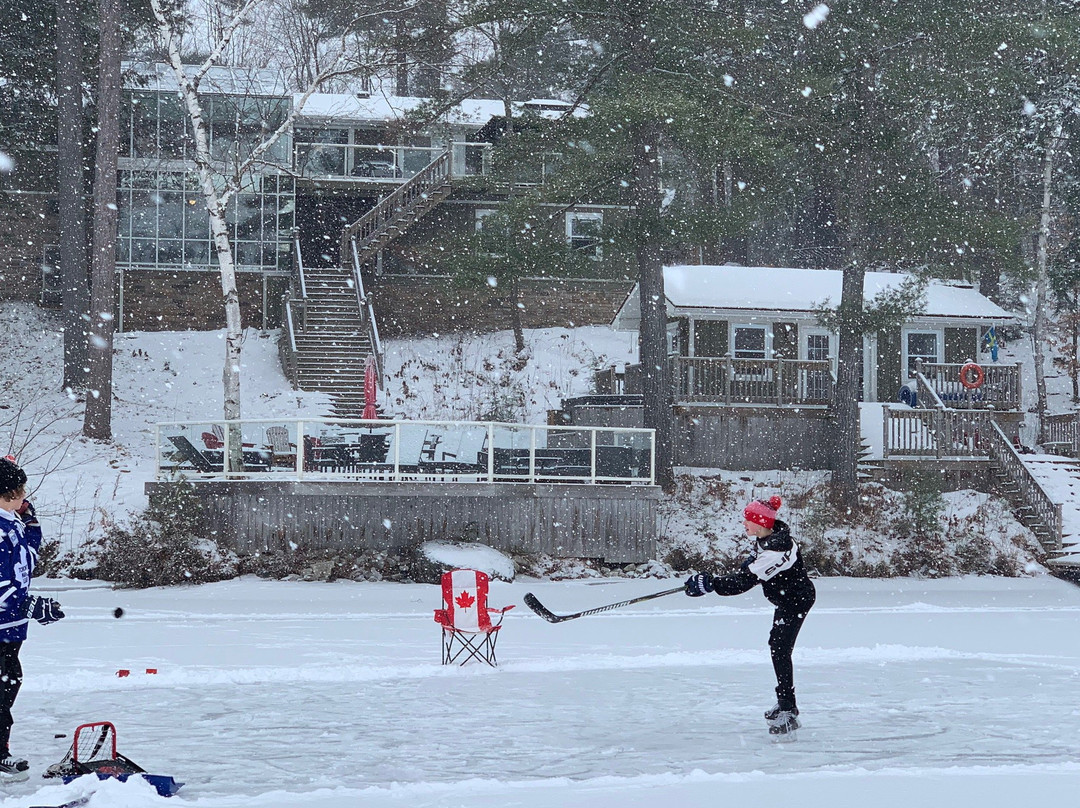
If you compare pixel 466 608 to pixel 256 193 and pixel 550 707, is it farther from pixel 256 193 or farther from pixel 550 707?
pixel 256 193

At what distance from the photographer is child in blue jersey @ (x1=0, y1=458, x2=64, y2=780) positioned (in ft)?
22.7

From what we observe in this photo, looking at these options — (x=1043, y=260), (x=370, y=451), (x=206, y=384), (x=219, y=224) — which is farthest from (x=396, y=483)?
(x=1043, y=260)

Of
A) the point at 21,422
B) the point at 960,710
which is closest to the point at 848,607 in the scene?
the point at 960,710

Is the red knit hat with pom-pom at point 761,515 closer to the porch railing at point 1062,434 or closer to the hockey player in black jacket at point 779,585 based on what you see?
the hockey player in black jacket at point 779,585

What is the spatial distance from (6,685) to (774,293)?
82.3 ft

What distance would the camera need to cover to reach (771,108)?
23.5 metres

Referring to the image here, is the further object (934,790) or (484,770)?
(484,770)

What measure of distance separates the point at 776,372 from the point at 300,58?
25.0 meters

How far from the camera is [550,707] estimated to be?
30.3 feet

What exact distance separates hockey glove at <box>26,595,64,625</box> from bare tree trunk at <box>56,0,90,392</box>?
76.7 ft

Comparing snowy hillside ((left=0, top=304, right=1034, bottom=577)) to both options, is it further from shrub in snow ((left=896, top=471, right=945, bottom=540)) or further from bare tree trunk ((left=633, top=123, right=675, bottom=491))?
bare tree trunk ((left=633, top=123, right=675, bottom=491))

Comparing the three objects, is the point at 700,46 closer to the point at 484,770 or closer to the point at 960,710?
the point at 960,710

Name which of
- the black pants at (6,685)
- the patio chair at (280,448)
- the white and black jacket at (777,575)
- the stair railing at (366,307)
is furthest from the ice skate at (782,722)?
the stair railing at (366,307)

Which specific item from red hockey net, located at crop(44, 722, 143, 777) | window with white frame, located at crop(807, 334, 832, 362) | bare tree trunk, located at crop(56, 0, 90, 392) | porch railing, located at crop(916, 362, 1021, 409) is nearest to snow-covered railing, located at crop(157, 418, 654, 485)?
Result: red hockey net, located at crop(44, 722, 143, 777)
